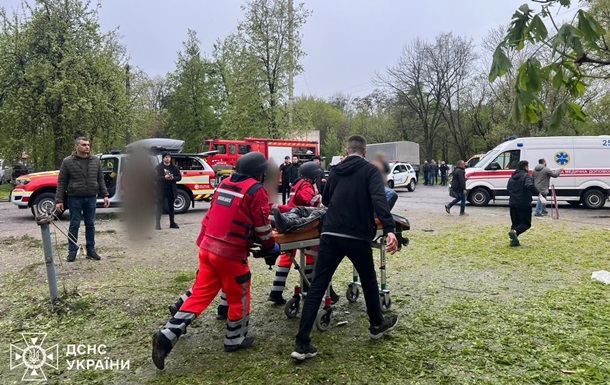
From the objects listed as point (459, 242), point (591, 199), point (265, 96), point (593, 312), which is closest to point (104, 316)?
point (593, 312)

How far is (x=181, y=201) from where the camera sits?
14.0 m

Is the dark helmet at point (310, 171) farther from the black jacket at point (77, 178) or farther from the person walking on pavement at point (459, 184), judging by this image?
the person walking on pavement at point (459, 184)

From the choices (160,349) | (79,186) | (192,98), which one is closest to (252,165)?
(160,349)


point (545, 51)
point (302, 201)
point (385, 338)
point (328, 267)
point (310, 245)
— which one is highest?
point (545, 51)

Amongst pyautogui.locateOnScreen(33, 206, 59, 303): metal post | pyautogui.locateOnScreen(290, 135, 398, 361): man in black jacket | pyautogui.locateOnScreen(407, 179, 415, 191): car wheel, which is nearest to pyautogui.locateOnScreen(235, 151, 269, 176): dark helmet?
pyautogui.locateOnScreen(290, 135, 398, 361): man in black jacket

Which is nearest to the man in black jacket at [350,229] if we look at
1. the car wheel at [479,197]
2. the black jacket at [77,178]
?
the black jacket at [77,178]

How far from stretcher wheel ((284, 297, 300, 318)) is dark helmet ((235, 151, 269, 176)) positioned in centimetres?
165

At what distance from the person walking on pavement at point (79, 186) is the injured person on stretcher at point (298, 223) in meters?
3.97

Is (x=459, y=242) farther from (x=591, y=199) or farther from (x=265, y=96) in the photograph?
(x=265, y=96)

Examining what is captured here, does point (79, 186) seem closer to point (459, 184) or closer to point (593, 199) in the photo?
point (459, 184)

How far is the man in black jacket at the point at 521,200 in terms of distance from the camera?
8758 mm

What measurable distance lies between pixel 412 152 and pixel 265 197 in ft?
112

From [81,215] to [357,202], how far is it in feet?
17.4

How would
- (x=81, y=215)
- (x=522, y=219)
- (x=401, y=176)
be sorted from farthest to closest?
(x=401, y=176)
(x=522, y=219)
(x=81, y=215)
